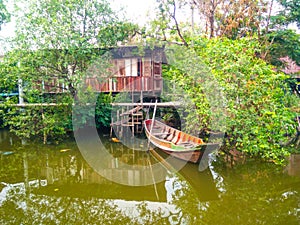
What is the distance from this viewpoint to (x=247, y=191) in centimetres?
605

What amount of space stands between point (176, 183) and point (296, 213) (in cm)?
274

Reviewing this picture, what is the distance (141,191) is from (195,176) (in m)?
1.63

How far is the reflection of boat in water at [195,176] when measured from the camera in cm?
603

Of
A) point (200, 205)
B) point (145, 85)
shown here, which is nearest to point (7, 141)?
point (145, 85)

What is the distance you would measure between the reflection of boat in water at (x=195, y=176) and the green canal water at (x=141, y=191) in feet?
0.07

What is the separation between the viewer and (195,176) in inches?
279

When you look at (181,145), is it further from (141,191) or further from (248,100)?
(248,100)

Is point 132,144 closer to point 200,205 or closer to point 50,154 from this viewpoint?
point 50,154

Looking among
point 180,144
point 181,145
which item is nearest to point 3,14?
point 180,144

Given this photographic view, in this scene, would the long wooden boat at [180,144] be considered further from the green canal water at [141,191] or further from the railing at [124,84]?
the railing at [124,84]

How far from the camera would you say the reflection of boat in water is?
6.03 meters

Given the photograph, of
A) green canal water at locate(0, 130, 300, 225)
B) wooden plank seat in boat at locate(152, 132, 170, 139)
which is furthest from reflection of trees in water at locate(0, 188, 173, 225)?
wooden plank seat in boat at locate(152, 132, 170, 139)

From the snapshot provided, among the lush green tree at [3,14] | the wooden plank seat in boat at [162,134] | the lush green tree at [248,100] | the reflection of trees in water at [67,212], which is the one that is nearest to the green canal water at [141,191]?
the reflection of trees in water at [67,212]

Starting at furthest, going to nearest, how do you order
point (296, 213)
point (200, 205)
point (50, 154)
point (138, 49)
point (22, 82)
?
point (138, 49)
point (22, 82)
point (50, 154)
point (200, 205)
point (296, 213)
